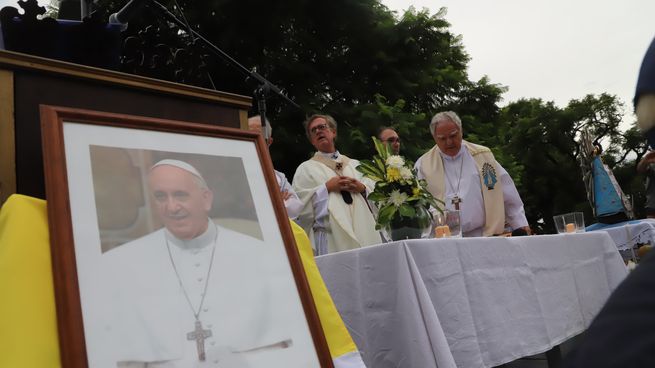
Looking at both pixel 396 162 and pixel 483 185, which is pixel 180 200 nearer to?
pixel 396 162

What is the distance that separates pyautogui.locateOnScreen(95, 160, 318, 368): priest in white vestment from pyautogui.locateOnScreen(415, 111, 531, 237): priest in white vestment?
2.95 meters

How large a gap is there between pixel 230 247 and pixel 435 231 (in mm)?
1667

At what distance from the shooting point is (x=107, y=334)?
35.4 inches

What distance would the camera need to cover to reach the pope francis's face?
109cm

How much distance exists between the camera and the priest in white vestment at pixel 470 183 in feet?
13.0

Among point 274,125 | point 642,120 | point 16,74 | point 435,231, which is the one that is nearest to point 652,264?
point 642,120

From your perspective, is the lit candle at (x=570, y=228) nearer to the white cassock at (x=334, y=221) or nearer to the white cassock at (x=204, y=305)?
the white cassock at (x=334, y=221)

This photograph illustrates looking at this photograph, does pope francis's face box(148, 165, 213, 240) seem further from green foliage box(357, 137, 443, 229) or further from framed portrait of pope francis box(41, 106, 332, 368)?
green foliage box(357, 137, 443, 229)

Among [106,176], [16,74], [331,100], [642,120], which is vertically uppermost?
[331,100]

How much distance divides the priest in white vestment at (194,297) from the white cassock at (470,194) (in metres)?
2.93

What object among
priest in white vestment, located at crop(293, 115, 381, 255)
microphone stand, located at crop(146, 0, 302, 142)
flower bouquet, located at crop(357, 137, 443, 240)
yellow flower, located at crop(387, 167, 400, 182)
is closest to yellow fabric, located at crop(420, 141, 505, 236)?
priest in white vestment, located at crop(293, 115, 381, 255)

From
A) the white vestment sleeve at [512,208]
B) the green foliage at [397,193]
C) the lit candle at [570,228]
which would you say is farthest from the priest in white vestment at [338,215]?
the lit candle at [570,228]

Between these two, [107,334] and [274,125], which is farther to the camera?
[274,125]

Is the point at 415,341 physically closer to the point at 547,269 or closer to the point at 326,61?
the point at 547,269
